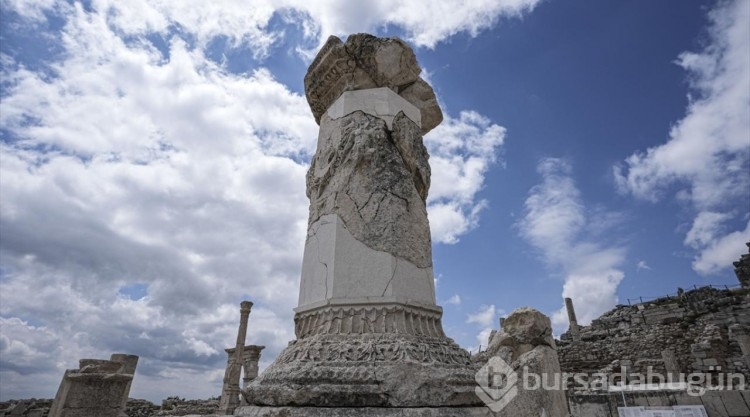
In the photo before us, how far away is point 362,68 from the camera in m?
3.58

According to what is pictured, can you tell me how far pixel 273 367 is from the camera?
2436 mm

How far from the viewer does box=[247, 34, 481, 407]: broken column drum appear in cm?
212

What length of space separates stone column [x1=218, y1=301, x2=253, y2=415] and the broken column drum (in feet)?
44.4

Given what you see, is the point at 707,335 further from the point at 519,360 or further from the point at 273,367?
the point at 273,367

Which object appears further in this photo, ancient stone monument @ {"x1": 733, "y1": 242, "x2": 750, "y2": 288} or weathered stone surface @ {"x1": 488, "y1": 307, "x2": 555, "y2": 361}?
ancient stone monument @ {"x1": 733, "y1": 242, "x2": 750, "y2": 288}

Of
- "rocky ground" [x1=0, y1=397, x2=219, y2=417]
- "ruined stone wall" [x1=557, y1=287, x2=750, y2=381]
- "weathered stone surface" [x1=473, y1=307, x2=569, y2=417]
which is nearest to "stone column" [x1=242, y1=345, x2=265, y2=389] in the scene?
"rocky ground" [x1=0, y1=397, x2=219, y2=417]

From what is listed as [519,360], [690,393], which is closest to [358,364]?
[519,360]

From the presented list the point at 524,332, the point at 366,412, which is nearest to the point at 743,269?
the point at 524,332

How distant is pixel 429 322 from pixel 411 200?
3.03 feet

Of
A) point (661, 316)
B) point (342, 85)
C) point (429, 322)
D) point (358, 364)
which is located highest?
point (661, 316)

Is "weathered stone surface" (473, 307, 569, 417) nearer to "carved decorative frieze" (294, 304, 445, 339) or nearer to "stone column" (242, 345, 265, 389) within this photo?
"carved decorative frieze" (294, 304, 445, 339)

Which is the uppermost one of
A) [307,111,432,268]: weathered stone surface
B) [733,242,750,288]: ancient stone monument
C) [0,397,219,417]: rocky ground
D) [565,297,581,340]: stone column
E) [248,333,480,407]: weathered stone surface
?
[733,242,750,288]: ancient stone monument

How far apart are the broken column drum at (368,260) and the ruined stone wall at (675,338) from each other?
1538cm

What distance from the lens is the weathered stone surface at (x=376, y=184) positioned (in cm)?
275
